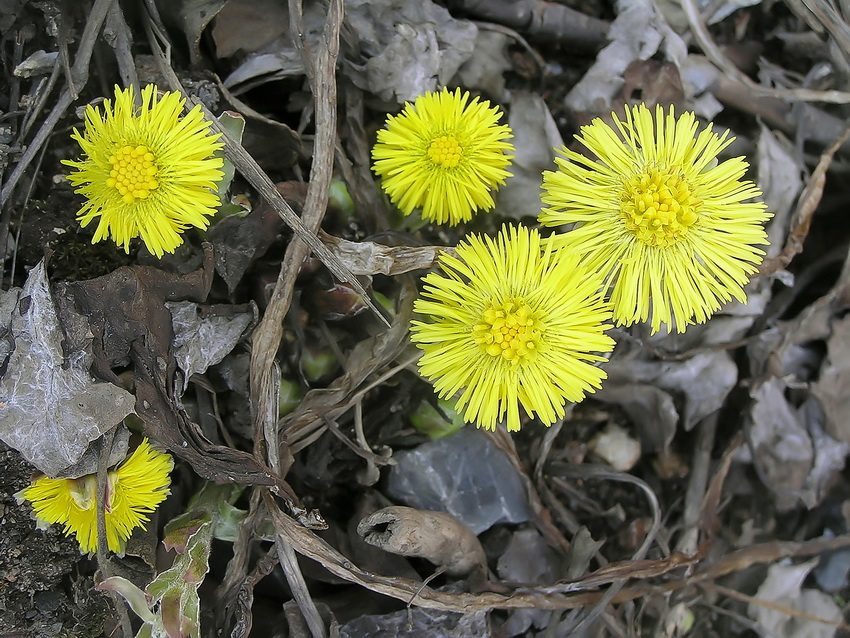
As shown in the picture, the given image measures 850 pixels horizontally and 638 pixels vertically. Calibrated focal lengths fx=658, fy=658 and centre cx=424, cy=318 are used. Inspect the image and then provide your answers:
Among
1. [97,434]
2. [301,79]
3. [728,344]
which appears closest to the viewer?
[97,434]

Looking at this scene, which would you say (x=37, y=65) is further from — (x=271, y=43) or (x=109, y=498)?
(x=109, y=498)

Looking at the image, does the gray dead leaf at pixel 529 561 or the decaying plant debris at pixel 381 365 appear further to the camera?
the gray dead leaf at pixel 529 561

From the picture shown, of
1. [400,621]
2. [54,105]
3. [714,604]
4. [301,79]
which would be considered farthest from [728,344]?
[54,105]

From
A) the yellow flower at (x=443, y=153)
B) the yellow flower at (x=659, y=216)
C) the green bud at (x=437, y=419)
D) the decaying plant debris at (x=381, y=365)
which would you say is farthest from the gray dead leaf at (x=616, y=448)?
the yellow flower at (x=443, y=153)

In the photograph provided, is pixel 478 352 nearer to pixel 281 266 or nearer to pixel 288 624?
pixel 281 266

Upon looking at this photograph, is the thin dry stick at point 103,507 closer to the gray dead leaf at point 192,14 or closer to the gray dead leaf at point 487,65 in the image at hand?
the gray dead leaf at point 192,14

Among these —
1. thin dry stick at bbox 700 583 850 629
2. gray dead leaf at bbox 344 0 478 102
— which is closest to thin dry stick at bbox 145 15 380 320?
gray dead leaf at bbox 344 0 478 102

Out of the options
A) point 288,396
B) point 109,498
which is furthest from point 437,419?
point 109,498
